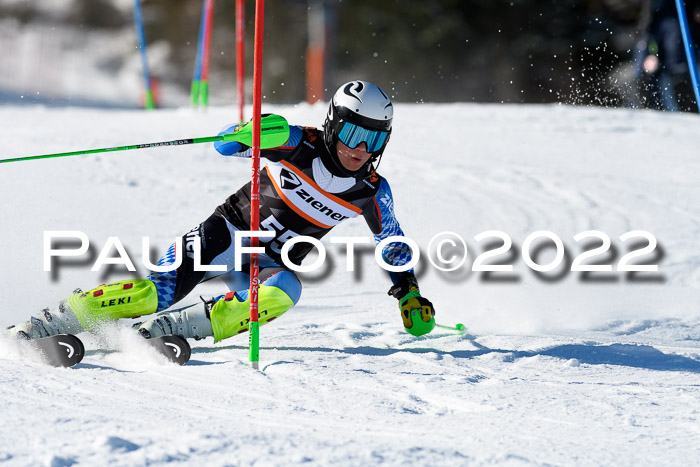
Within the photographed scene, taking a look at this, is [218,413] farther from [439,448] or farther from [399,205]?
[399,205]

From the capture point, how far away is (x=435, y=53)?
2522 centimetres

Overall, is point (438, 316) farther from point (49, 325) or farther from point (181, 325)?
point (49, 325)

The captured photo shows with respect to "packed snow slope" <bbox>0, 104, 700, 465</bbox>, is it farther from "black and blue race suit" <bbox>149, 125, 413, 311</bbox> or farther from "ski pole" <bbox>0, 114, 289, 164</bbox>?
"ski pole" <bbox>0, 114, 289, 164</bbox>

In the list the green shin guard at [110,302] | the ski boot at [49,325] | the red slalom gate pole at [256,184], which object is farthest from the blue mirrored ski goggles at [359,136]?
the ski boot at [49,325]

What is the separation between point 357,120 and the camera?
4105 mm

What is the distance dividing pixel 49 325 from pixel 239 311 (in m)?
0.80

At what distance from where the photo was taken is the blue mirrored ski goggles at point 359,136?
Answer: 4.12 m

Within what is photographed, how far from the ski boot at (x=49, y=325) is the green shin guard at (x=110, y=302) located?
28mm

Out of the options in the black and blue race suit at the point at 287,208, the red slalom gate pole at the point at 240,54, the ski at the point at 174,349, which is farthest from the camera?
the red slalom gate pole at the point at 240,54

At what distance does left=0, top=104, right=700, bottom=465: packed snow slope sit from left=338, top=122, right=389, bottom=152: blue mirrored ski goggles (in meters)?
0.96

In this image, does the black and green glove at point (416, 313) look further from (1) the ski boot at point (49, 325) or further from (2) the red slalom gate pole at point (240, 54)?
(2) the red slalom gate pole at point (240, 54)

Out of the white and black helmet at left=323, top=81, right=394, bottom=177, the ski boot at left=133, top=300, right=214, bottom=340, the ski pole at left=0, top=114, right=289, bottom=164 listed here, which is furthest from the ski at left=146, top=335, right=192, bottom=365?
the white and black helmet at left=323, top=81, right=394, bottom=177

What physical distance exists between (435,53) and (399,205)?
18012 mm

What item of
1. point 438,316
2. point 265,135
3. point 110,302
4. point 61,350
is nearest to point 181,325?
point 110,302
